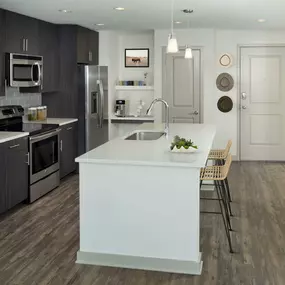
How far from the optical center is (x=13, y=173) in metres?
5.20

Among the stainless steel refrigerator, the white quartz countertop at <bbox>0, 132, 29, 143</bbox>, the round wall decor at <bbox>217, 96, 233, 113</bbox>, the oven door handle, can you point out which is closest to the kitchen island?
the white quartz countertop at <bbox>0, 132, 29, 143</bbox>

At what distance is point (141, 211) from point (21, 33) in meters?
3.41

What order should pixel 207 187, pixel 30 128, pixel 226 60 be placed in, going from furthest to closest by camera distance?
1. pixel 226 60
2. pixel 207 187
3. pixel 30 128

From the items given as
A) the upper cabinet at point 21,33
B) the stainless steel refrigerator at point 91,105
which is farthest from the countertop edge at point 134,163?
the stainless steel refrigerator at point 91,105

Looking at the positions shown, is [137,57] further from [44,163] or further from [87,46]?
[44,163]

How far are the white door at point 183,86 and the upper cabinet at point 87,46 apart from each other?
1.23 metres

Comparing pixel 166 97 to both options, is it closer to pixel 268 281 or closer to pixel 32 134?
pixel 32 134

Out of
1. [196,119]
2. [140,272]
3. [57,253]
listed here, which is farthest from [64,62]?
[140,272]

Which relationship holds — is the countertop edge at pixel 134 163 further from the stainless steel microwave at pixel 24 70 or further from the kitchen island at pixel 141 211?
the stainless steel microwave at pixel 24 70

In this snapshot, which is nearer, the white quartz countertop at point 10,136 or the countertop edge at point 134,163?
the countertop edge at point 134,163

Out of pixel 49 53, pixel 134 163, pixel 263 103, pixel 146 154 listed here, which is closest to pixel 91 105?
pixel 49 53

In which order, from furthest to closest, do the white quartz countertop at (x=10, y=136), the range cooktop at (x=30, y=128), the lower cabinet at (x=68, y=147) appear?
the lower cabinet at (x=68, y=147), the range cooktop at (x=30, y=128), the white quartz countertop at (x=10, y=136)

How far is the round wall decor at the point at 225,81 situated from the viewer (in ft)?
28.2

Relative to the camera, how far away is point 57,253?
406 cm
